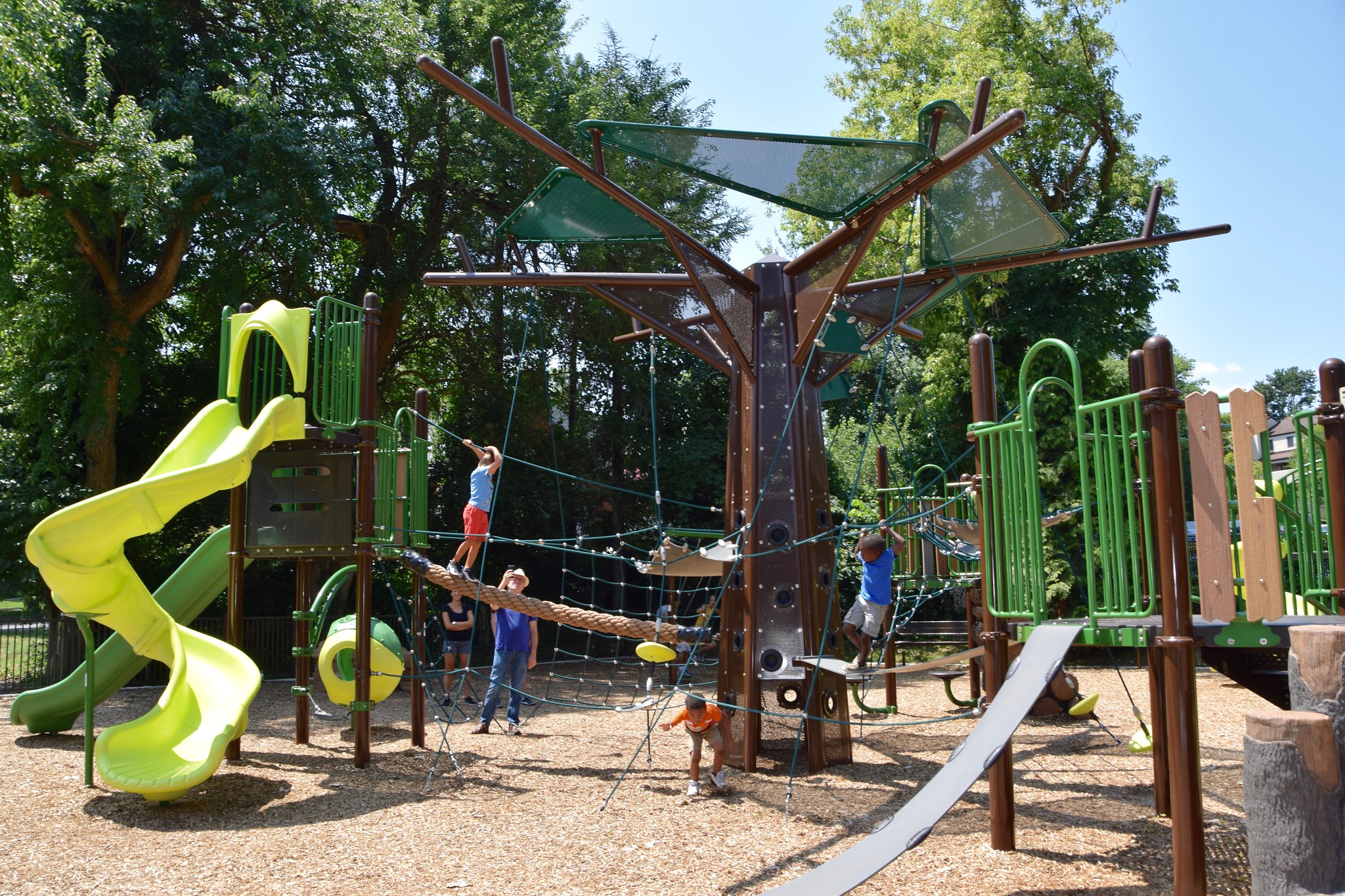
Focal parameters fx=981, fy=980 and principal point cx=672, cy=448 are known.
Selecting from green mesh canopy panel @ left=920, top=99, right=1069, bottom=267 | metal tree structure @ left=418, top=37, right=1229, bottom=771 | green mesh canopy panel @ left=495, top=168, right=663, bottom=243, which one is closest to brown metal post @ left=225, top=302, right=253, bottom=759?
metal tree structure @ left=418, top=37, right=1229, bottom=771

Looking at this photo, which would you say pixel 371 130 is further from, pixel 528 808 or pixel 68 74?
pixel 528 808

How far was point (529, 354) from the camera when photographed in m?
20.2

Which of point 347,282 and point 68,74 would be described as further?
point 347,282

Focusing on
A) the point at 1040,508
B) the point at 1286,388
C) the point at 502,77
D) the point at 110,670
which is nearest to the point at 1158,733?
the point at 1040,508

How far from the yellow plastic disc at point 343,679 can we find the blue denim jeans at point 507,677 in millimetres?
965

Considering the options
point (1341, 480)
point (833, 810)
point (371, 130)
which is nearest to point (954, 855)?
point (833, 810)

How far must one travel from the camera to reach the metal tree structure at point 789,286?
7.01m

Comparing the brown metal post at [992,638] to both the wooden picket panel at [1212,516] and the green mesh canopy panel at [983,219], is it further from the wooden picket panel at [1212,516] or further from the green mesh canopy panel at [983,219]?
the green mesh canopy panel at [983,219]

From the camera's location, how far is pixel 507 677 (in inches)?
403

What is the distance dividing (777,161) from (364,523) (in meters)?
4.51

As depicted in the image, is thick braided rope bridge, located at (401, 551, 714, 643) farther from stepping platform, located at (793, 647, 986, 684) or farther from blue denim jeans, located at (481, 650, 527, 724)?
blue denim jeans, located at (481, 650, 527, 724)

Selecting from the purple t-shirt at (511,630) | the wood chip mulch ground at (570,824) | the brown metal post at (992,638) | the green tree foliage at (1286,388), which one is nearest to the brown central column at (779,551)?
the wood chip mulch ground at (570,824)

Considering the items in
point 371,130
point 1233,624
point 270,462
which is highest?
point 371,130

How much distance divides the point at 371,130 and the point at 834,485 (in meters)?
12.3
